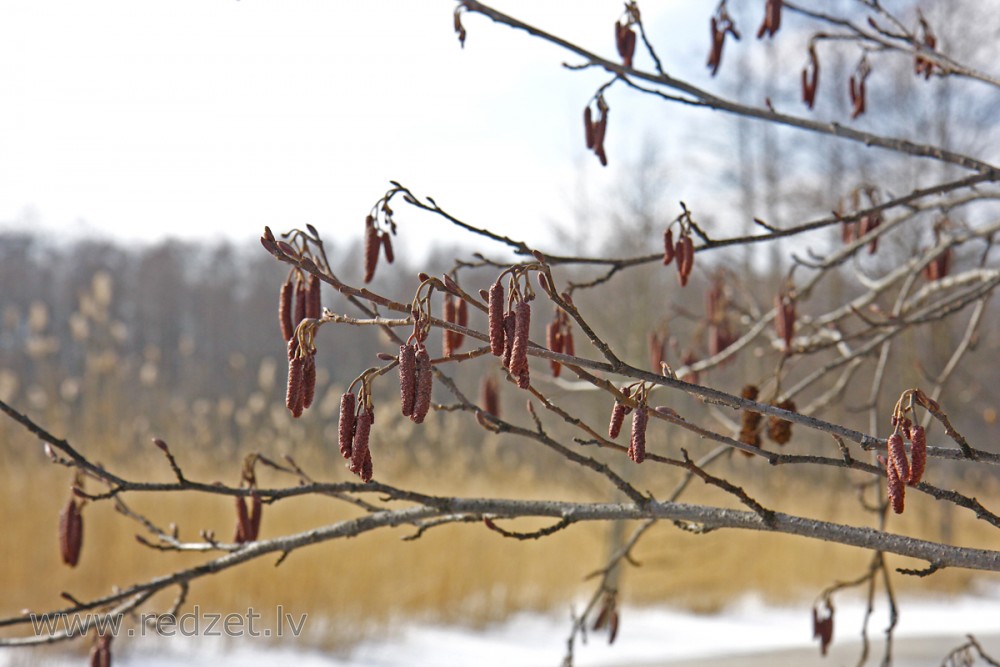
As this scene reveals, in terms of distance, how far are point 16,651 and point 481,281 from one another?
22.5ft

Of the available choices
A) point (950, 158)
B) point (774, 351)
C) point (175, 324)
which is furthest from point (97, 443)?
Answer: point (175, 324)

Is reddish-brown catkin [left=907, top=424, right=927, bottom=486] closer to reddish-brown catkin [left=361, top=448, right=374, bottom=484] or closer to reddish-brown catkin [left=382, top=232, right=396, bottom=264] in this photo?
reddish-brown catkin [left=361, top=448, right=374, bottom=484]

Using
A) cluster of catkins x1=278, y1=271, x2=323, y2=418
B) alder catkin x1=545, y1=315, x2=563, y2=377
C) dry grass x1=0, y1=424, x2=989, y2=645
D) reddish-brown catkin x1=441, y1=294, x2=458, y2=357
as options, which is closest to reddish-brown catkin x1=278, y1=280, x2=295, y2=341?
cluster of catkins x1=278, y1=271, x2=323, y2=418

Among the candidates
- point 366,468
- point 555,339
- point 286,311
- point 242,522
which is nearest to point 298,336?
point 366,468

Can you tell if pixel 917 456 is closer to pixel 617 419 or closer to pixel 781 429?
pixel 617 419

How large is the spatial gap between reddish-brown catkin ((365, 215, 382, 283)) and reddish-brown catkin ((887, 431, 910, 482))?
0.80 metres

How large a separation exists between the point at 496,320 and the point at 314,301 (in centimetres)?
43

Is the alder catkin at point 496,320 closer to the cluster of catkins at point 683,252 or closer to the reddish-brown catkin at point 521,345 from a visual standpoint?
the reddish-brown catkin at point 521,345

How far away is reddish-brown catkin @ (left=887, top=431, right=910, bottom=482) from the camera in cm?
105

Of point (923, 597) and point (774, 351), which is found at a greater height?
A: point (774, 351)

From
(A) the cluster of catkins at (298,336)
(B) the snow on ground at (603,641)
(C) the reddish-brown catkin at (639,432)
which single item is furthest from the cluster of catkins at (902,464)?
(B) the snow on ground at (603,641)

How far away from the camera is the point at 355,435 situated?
1045 mm

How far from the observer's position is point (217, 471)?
602 cm

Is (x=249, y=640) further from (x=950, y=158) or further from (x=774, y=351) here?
(x=950, y=158)
